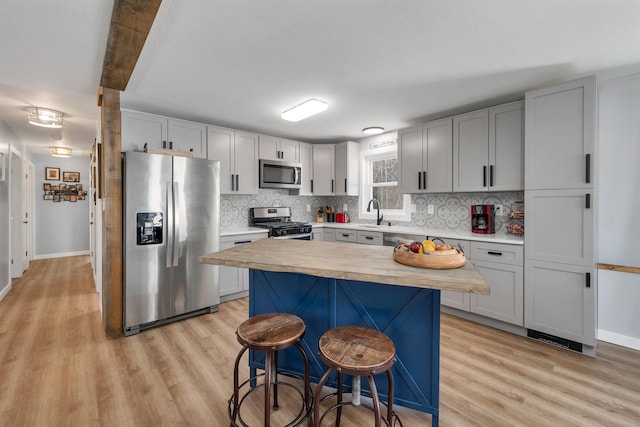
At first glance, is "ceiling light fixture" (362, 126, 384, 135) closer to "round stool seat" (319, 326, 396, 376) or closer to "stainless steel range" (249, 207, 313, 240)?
"stainless steel range" (249, 207, 313, 240)

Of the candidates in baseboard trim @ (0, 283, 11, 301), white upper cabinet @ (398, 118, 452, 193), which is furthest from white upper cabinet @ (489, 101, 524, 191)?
baseboard trim @ (0, 283, 11, 301)

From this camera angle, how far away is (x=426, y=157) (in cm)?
363

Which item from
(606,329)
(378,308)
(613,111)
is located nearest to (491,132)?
(613,111)

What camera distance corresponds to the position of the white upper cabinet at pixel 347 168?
15.3ft

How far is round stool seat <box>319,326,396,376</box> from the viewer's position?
3.94ft

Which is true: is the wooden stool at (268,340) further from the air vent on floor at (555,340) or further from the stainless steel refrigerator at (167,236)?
the air vent on floor at (555,340)

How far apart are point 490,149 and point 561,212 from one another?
930mm

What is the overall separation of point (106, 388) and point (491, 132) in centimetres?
408

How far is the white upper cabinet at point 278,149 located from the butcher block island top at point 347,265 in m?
2.46

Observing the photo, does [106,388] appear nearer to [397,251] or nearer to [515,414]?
[397,251]

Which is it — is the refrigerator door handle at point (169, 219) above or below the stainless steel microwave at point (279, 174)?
below

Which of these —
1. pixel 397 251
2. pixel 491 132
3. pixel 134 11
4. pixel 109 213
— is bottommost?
pixel 397 251

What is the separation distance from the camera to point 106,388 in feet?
6.47

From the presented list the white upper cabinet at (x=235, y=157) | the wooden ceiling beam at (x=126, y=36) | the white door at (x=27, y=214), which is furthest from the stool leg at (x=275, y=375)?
the white door at (x=27, y=214)
